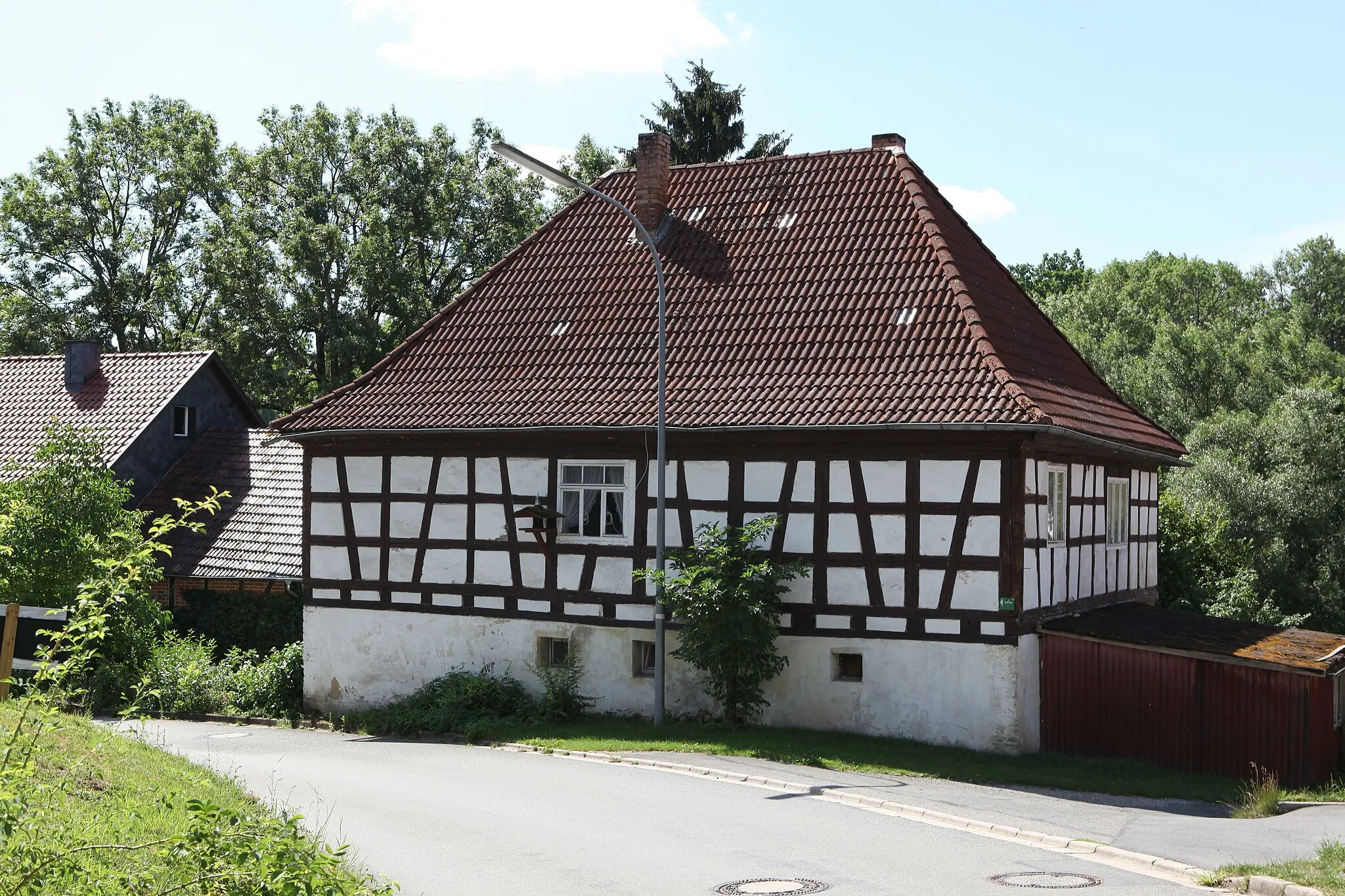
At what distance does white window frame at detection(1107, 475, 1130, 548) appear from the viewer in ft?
72.1

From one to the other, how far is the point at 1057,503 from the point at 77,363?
79.4 feet

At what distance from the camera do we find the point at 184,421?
3328 cm

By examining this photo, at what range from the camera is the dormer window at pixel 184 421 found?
33000 mm

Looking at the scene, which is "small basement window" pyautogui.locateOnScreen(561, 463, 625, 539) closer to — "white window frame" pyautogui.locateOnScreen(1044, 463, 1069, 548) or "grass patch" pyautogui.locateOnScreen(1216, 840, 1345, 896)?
"white window frame" pyautogui.locateOnScreen(1044, 463, 1069, 548)

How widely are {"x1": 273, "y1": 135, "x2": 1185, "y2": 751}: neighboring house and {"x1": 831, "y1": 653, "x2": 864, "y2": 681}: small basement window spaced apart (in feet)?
0.14

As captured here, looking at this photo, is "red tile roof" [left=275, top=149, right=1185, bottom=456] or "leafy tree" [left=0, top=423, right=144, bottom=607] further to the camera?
"leafy tree" [left=0, top=423, right=144, bottom=607]

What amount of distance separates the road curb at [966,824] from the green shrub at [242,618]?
35.5 ft

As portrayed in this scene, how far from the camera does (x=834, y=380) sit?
62.4 feet

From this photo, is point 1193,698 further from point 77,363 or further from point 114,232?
point 114,232

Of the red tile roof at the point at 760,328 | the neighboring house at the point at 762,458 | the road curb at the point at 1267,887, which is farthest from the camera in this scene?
the red tile roof at the point at 760,328

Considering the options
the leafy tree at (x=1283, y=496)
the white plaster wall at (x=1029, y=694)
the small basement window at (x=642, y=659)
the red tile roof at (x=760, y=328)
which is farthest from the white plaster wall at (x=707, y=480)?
the leafy tree at (x=1283, y=496)

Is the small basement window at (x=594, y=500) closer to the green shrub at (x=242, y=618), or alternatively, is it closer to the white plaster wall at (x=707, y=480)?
the white plaster wall at (x=707, y=480)

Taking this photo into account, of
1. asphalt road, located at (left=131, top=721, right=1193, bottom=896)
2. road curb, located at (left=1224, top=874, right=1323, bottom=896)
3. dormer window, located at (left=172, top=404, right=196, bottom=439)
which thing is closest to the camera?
road curb, located at (left=1224, top=874, right=1323, bottom=896)

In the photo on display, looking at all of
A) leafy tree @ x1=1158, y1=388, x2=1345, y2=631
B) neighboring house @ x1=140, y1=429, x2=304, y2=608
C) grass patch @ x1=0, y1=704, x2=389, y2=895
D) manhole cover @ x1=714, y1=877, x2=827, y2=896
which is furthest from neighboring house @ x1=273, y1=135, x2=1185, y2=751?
leafy tree @ x1=1158, y1=388, x2=1345, y2=631
